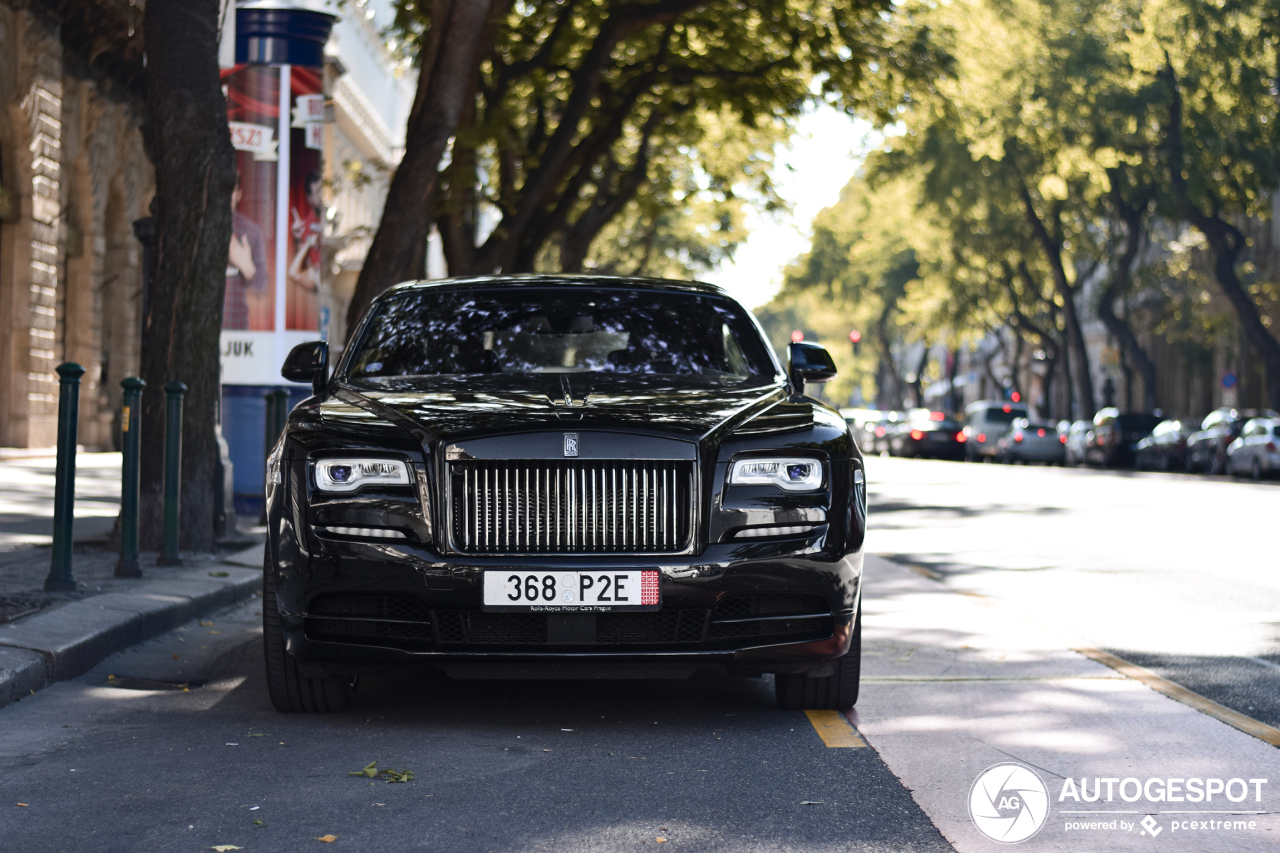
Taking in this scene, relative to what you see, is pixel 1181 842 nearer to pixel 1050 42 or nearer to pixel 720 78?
pixel 720 78

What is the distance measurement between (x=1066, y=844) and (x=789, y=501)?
5.33 feet

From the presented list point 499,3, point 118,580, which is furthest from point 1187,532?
point 118,580

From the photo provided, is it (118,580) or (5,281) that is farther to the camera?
(5,281)

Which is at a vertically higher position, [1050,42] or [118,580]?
[1050,42]

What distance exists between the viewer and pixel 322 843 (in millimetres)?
4156

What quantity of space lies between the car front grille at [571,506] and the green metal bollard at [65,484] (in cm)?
336

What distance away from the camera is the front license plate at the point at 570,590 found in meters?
5.32

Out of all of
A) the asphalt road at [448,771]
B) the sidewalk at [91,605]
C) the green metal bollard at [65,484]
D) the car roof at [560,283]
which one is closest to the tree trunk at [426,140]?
the sidewalk at [91,605]

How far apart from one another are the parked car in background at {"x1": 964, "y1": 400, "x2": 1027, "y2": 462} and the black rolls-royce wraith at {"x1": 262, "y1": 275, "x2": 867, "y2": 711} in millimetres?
44842

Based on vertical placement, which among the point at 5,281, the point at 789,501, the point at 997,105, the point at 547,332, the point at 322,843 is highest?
the point at 997,105

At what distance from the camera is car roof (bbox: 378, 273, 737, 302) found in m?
7.09

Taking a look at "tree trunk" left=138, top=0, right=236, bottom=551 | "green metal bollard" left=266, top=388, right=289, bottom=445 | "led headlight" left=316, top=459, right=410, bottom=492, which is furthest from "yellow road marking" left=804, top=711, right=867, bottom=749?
"green metal bollard" left=266, top=388, right=289, bottom=445

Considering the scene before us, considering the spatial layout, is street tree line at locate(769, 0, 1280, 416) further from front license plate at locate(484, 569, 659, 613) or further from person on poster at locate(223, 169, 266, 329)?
front license plate at locate(484, 569, 659, 613)

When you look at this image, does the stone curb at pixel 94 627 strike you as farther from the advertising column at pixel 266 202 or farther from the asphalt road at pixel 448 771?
the advertising column at pixel 266 202
